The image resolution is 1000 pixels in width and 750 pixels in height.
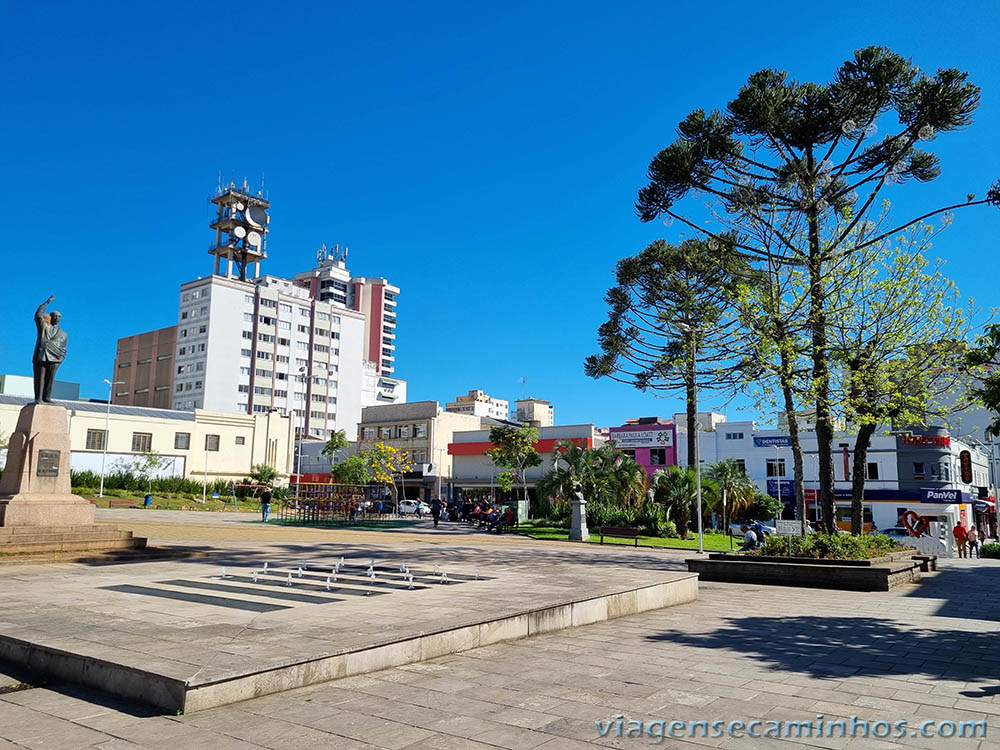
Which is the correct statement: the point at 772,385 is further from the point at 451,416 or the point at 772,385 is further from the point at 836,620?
the point at 451,416

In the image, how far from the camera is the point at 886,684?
6.07 metres

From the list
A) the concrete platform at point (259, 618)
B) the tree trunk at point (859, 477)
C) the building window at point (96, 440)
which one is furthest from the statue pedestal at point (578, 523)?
the building window at point (96, 440)

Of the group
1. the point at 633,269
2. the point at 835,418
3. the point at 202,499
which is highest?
the point at 633,269

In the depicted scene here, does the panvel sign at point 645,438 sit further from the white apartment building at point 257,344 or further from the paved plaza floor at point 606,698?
the paved plaza floor at point 606,698

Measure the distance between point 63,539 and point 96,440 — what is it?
43729 millimetres

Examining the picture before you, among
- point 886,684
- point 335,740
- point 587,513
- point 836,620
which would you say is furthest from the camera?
point 587,513

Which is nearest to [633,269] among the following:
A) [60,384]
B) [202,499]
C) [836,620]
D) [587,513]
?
[587,513]

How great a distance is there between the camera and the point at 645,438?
58.2m

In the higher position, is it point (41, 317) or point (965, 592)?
point (41, 317)

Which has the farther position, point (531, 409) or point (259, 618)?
Result: point (531, 409)

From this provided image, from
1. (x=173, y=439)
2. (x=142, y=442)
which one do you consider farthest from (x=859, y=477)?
(x=173, y=439)

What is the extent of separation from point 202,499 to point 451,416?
2958 centimetres

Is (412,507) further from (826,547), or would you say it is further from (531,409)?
(531,409)

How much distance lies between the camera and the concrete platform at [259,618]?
5473 millimetres
